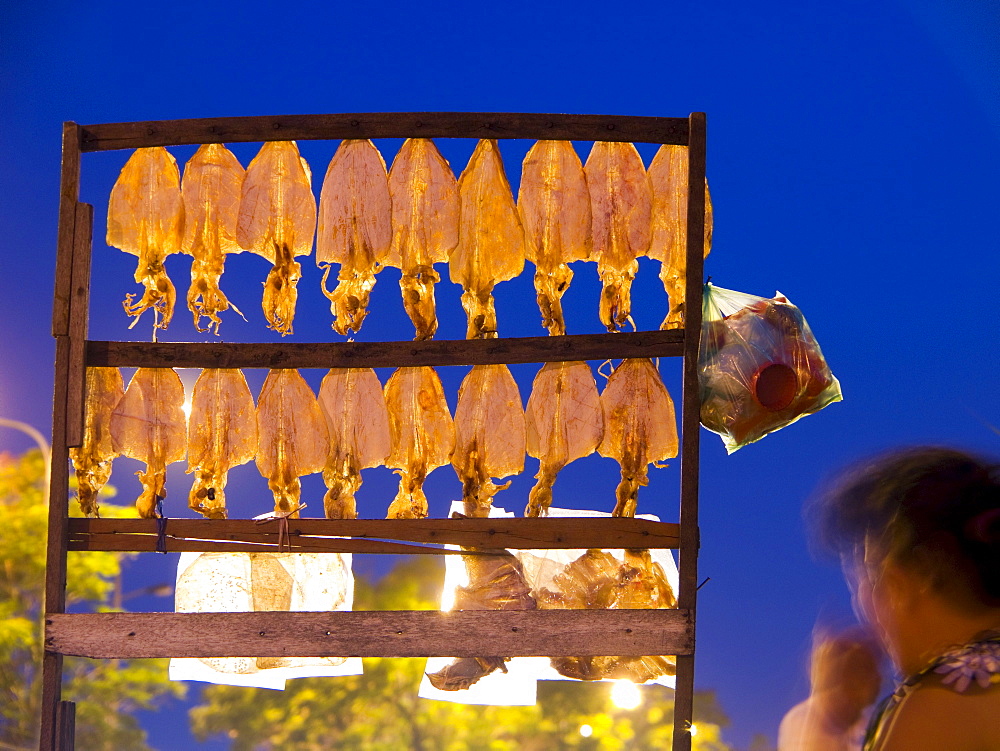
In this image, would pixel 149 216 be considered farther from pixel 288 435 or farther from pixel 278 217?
pixel 288 435

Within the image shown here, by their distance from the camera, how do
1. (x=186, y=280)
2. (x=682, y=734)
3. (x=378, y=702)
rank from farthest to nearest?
(x=186, y=280)
(x=378, y=702)
(x=682, y=734)

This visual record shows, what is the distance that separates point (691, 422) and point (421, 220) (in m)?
1.26

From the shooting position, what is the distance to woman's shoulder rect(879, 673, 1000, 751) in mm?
1534

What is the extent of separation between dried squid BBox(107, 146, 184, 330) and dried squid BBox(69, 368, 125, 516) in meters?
0.29

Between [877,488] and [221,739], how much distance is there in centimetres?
1288

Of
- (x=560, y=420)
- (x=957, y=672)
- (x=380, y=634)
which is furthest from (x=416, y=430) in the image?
(x=957, y=672)

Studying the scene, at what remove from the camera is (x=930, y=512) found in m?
1.77

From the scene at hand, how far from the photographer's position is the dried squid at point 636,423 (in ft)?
12.4

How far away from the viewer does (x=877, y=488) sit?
1.86 metres

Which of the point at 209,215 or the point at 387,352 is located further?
the point at 209,215

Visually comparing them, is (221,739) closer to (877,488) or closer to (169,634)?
(169,634)

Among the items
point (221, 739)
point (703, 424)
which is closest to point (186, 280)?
point (221, 739)

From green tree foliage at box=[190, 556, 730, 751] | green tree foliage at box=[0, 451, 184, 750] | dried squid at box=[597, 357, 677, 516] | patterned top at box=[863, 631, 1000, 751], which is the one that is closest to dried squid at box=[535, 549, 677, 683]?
dried squid at box=[597, 357, 677, 516]

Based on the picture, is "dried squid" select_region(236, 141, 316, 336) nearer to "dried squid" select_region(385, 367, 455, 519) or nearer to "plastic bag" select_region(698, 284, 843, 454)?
"dried squid" select_region(385, 367, 455, 519)
